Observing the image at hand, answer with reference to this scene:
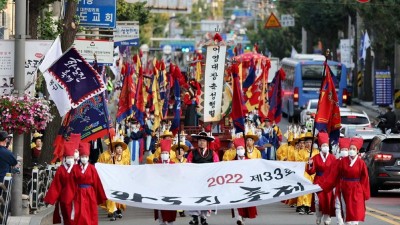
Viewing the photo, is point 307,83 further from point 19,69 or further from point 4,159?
point 4,159

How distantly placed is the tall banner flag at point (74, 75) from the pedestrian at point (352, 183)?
4.41m

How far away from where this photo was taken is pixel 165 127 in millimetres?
34500

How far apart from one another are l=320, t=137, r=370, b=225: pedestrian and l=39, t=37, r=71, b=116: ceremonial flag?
468 centimetres

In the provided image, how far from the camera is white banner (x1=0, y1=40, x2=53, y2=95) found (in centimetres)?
2211

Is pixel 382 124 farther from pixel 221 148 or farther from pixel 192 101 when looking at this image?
pixel 221 148

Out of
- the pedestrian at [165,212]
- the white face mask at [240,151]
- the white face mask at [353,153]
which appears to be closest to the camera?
the white face mask at [353,153]

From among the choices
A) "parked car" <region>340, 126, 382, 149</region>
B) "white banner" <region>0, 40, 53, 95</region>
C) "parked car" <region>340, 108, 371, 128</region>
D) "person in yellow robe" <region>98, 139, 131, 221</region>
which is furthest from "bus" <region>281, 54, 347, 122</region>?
"white banner" <region>0, 40, 53, 95</region>

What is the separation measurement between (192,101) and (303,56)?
29.7 m

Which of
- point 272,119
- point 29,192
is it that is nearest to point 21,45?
point 29,192

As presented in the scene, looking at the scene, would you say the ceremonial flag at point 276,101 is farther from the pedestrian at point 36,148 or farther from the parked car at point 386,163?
the pedestrian at point 36,148

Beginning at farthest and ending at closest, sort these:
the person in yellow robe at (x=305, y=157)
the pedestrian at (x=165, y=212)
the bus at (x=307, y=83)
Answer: the bus at (x=307, y=83) → the person in yellow robe at (x=305, y=157) → the pedestrian at (x=165, y=212)

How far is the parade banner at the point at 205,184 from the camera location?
20.5 metres

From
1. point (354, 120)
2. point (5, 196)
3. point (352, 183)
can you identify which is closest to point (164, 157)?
point (5, 196)

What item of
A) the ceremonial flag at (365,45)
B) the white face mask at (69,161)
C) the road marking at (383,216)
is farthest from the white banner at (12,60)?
the ceremonial flag at (365,45)
